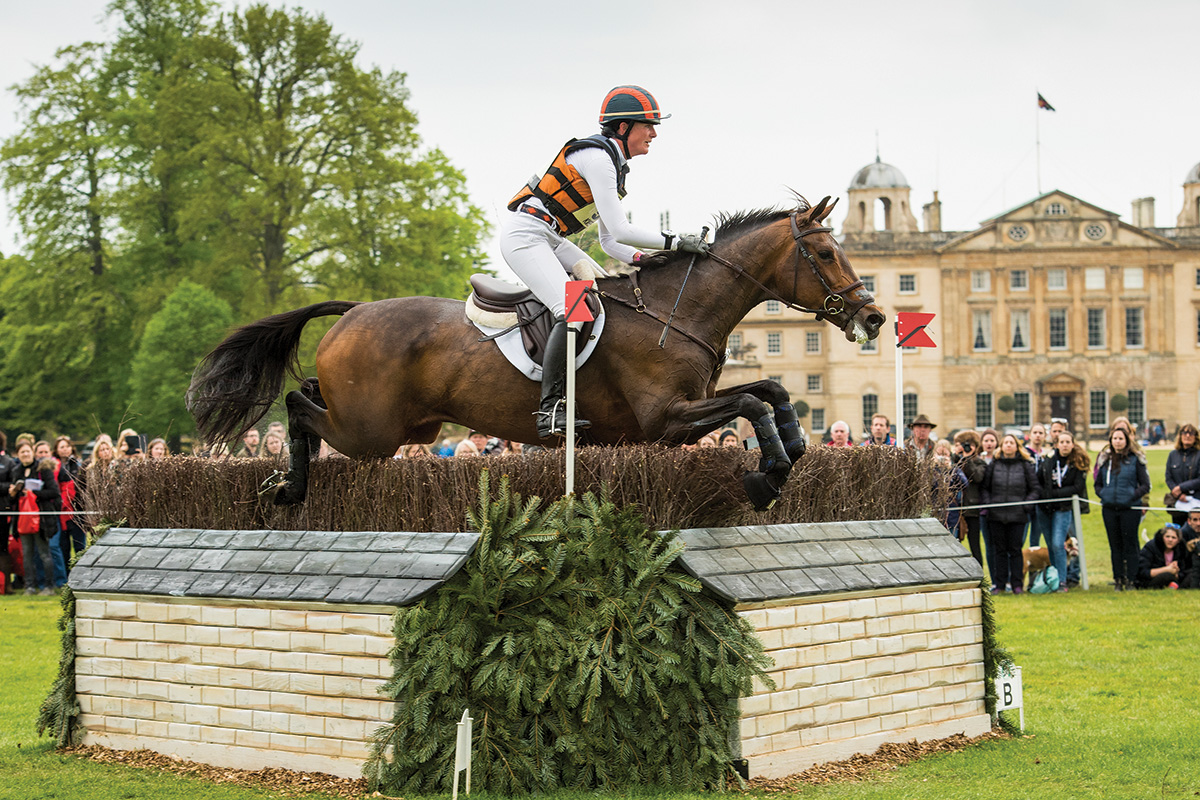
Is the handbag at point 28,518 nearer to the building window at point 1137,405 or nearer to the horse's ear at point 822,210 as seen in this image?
the horse's ear at point 822,210

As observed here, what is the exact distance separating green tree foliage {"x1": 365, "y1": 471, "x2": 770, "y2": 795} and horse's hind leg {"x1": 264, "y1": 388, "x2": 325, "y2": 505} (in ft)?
5.25

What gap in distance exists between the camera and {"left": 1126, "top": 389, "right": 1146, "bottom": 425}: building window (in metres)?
69.8

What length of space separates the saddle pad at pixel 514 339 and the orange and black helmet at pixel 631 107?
3.45 feet

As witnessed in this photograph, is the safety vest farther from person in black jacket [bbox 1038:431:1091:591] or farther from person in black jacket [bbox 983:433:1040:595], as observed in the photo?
person in black jacket [bbox 1038:431:1091:591]

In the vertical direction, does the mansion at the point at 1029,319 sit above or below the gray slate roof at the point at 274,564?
above

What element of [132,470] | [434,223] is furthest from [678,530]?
[434,223]

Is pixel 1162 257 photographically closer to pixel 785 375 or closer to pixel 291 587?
pixel 785 375

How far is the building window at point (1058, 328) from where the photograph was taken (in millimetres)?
71562

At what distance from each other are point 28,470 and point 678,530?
1100 cm

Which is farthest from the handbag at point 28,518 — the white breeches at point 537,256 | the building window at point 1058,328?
the building window at point 1058,328

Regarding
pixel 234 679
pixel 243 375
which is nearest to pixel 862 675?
pixel 234 679

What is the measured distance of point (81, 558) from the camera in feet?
23.4

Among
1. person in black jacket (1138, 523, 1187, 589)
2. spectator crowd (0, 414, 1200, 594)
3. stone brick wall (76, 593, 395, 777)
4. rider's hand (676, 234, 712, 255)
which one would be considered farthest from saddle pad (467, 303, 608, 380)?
person in black jacket (1138, 523, 1187, 589)

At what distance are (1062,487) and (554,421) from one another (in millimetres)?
9580
